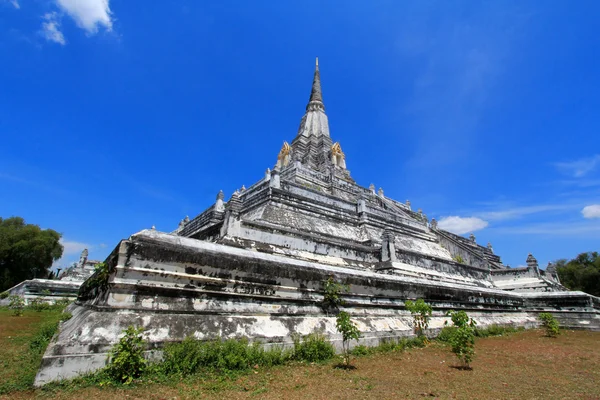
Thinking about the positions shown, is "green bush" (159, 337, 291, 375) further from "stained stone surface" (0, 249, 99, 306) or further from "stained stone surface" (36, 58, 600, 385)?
"stained stone surface" (0, 249, 99, 306)

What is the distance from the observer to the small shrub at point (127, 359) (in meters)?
3.83

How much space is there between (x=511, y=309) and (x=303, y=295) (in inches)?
378

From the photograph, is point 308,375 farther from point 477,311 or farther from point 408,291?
point 477,311

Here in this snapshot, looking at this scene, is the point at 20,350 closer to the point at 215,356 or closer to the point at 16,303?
the point at 215,356

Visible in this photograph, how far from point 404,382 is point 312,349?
5.00ft

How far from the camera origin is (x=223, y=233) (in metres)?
13.4

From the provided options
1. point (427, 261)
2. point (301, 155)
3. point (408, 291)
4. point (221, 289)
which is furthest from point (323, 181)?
point (221, 289)

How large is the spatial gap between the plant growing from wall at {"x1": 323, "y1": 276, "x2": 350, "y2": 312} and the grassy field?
1.20 metres

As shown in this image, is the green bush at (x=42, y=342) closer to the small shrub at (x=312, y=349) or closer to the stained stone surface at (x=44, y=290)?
the small shrub at (x=312, y=349)

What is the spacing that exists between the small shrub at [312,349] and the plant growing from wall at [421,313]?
2872 mm

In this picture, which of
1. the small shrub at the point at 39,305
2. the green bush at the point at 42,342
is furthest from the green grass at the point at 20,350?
the small shrub at the point at 39,305

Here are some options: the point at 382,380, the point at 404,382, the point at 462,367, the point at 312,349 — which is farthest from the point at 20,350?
the point at 462,367

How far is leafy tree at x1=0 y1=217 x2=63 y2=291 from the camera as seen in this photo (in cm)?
2953

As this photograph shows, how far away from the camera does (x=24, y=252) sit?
2995cm
